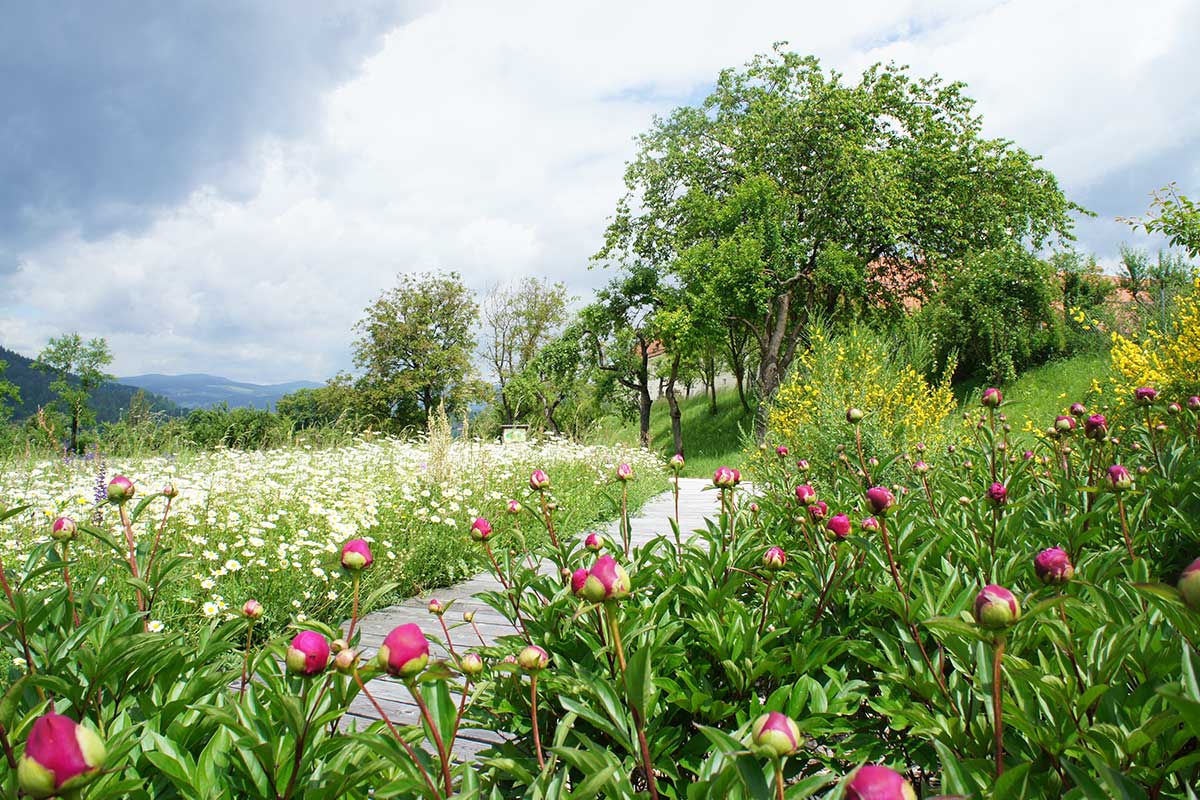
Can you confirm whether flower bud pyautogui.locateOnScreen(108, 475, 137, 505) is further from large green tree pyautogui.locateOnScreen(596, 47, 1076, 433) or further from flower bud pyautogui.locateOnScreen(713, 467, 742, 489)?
large green tree pyautogui.locateOnScreen(596, 47, 1076, 433)

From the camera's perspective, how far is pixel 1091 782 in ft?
2.29

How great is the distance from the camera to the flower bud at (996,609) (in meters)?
0.69

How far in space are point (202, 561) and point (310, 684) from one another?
2.84 meters

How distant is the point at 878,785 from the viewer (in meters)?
0.49

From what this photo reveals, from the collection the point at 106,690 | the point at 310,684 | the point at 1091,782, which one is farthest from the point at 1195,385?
the point at 106,690

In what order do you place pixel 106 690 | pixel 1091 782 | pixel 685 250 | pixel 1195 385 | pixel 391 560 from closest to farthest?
pixel 1091 782, pixel 106 690, pixel 391 560, pixel 1195 385, pixel 685 250

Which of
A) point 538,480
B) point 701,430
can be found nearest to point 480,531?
point 538,480

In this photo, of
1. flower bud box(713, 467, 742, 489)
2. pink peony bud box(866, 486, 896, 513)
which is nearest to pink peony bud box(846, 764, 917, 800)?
pink peony bud box(866, 486, 896, 513)

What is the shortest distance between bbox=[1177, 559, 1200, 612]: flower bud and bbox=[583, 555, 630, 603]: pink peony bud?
575mm

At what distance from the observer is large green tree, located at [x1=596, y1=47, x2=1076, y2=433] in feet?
41.0

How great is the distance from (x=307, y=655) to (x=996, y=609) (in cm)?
83

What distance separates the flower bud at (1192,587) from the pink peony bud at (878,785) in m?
0.35

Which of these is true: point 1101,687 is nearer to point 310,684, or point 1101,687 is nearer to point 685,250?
point 310,684

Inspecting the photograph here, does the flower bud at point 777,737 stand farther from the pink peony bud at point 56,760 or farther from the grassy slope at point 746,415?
the grassy slope at point 746,415
